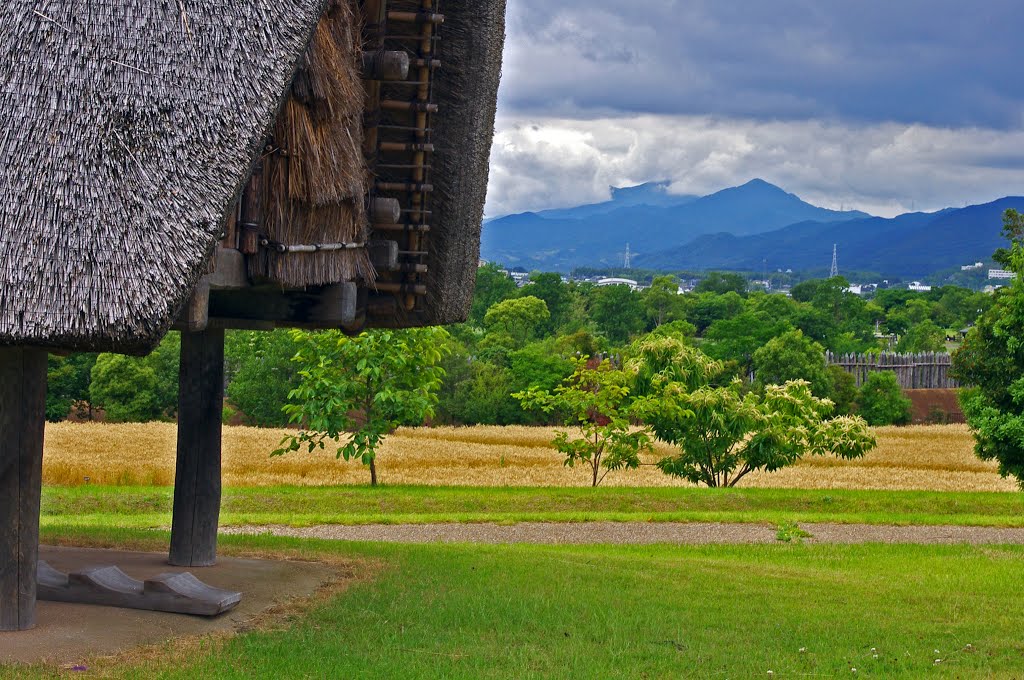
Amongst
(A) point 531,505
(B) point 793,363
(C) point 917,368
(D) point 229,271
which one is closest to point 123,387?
(B) point 793,363

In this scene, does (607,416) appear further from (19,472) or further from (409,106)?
(19,472)

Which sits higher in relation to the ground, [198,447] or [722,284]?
[722,284]

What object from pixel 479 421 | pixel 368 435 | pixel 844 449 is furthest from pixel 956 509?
pixel 479 421

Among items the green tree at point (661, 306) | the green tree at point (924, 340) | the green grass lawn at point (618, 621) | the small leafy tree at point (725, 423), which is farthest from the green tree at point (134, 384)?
the green tree at point (661, 306)

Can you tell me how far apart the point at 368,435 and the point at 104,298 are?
48.5ft

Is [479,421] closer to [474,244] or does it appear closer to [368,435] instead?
[368,435]

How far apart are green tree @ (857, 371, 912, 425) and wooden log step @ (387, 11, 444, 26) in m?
40.7

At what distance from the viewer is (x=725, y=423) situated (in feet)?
72.4

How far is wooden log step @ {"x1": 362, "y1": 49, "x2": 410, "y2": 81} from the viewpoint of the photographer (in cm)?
1018

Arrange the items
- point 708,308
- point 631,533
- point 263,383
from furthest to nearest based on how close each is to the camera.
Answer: point 708,308 → point 263,383 → point 631,533

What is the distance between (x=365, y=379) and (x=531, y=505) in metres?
3.90

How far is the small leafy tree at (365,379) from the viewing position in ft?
68.5

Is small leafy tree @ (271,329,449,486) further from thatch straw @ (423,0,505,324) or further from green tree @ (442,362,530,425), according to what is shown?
green tree @ (442,362,530,425)

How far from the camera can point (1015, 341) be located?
19.0 m
